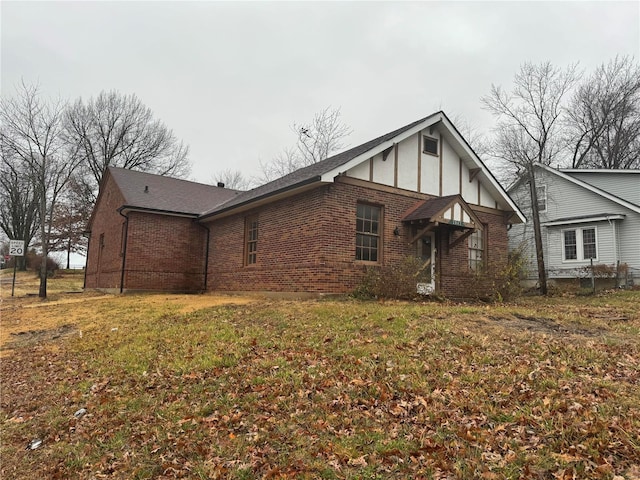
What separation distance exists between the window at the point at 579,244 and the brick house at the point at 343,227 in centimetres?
738

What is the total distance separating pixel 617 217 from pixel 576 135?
13.5 m

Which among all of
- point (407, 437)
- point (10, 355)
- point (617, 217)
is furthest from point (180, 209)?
point (617, 217)

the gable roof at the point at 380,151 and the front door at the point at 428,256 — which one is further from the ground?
the gable roof at the point at 380,151

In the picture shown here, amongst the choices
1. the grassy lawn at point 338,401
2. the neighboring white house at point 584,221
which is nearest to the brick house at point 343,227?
the grassy lawn at point 338,401

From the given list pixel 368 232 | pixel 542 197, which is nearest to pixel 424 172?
pixel 368 232

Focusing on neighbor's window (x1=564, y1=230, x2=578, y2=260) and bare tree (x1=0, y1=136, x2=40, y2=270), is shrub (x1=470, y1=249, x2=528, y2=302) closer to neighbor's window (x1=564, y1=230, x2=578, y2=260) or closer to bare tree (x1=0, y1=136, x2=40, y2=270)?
neighbor's window (x1=564, y1=230, x2=578, y2=260)

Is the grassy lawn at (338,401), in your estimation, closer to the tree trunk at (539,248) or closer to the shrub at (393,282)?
the shrub at (393,282)

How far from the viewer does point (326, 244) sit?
11422 mm

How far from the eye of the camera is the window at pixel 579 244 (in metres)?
20.7

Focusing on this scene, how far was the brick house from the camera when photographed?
1177 cm

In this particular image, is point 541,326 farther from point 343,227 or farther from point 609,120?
point 609,120

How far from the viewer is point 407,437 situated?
12.0 feet

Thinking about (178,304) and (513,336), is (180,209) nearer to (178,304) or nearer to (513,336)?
(178,304)

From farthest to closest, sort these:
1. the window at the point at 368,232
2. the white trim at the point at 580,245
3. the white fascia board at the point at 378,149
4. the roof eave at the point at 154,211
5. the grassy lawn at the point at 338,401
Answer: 1. the white trim at the point at 580,245
2. the roof eave at the point at 154,211
3. the window at the point at 368,232
4. the white fascia board at the point at 378,149
5. the grassy lawn at the point at 338,401
